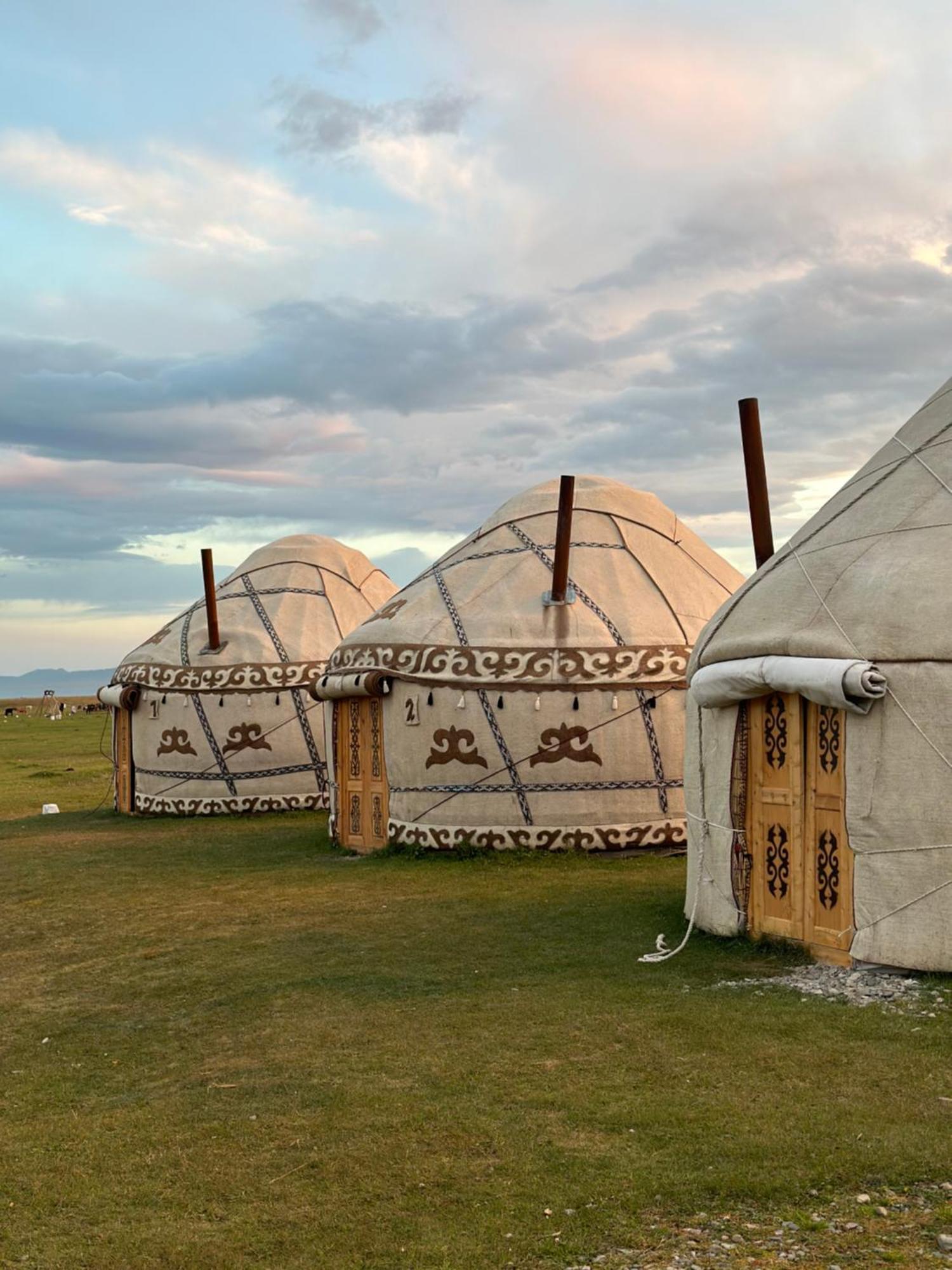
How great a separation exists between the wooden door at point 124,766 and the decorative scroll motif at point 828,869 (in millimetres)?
10767

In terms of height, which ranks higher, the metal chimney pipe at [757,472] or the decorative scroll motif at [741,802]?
the metal chimney pipe at [757,472]

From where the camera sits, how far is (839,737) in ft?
20.4

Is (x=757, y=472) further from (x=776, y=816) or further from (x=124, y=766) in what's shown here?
(x=124, y=766)

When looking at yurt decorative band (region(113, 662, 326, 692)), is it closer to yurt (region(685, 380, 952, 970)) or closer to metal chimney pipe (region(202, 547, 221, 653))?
metal chimney pipe (region(202, 547, 221, 653))

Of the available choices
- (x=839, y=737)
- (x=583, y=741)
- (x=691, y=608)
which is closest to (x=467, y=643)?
(x=583, y=741)

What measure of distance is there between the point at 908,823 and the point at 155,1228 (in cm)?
370

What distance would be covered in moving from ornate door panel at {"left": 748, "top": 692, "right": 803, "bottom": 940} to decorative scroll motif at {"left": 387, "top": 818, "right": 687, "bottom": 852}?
374 centimetres

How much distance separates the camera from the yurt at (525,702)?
1066cm

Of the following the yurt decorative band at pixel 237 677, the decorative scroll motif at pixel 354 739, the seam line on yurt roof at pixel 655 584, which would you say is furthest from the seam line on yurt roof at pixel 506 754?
the yurt decorative band at pixel 237 677

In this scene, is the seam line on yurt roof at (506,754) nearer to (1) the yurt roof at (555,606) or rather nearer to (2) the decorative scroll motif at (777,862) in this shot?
(1) the yurt roof at (555,606)

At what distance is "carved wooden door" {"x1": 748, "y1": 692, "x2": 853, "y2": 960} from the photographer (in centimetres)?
623

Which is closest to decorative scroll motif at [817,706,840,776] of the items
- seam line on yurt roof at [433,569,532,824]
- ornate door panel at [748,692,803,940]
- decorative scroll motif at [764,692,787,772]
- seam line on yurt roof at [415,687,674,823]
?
ornate door panel at [748,692,803,940]

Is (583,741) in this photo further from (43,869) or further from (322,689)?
(43,869)

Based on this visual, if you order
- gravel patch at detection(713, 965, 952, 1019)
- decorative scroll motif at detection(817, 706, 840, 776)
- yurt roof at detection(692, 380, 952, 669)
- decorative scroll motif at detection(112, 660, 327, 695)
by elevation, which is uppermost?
yurt roof at detection(692, 380, 952, 669)
